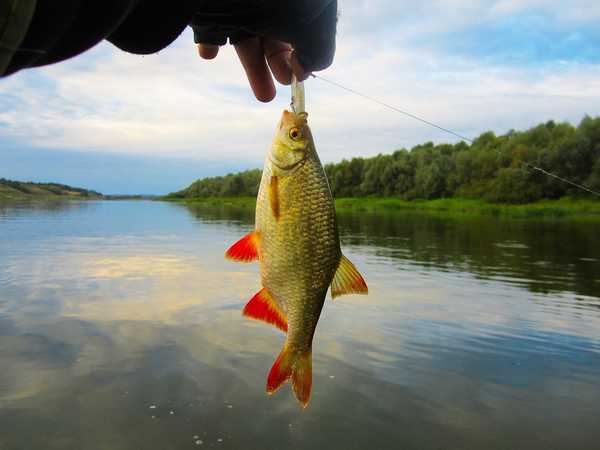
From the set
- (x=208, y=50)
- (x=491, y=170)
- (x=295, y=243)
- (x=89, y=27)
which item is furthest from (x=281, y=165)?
(x=491, y=170)

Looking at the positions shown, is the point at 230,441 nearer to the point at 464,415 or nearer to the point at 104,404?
the point at 104,404

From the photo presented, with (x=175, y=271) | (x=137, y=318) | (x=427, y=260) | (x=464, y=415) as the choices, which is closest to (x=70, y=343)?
(x=137, y=318)

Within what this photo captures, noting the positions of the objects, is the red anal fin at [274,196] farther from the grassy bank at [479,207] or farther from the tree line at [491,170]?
the grassy bank at [479,207]

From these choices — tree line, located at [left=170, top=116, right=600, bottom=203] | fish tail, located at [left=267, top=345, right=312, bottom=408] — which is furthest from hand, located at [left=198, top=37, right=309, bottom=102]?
tree line, located at [left=170, top=116, right=600, bottom=203]

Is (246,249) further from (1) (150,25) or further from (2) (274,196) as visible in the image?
(1) (150,25)

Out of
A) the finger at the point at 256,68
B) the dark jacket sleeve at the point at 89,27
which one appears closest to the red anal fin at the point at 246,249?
the finger at the point at 256,68

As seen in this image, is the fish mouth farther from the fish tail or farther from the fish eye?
the fish tail
